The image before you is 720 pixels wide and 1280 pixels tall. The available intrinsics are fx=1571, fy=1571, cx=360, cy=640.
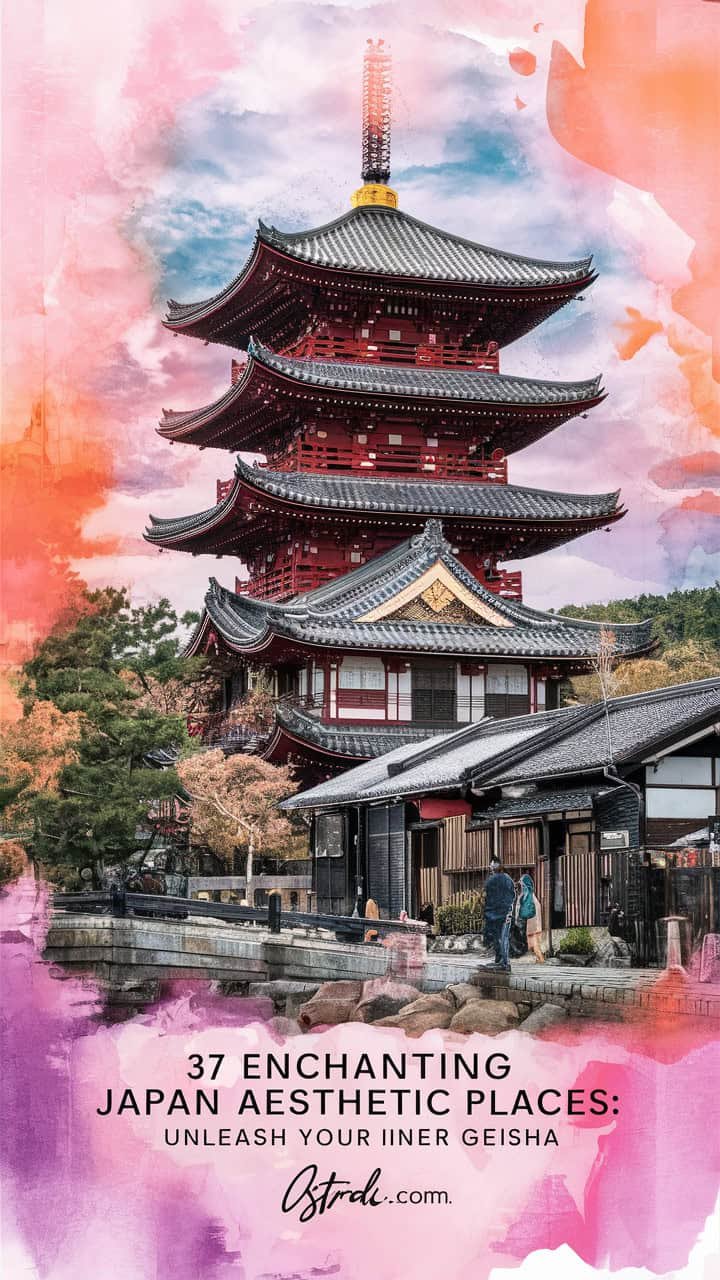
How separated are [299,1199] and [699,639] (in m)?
50.4

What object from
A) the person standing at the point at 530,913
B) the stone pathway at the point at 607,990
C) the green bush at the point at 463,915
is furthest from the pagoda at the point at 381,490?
the stone pathway at the point at 607,990

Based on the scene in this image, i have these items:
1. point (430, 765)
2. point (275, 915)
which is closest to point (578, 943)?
point (275, 915)

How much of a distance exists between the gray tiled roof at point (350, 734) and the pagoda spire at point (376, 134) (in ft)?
56.5

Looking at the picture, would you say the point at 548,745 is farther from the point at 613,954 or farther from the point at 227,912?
the point at 227,912

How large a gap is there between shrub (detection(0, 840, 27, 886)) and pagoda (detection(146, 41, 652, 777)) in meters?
8.26

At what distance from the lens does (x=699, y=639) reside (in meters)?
64.2

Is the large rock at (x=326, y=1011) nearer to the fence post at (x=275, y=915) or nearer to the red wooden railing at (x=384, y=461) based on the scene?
the fence post at (x=275, y=915)

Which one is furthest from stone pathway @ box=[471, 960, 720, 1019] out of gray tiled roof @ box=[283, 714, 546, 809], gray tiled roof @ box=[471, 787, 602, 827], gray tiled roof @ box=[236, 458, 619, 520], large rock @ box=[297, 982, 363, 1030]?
gray tiled roof @ box=[236, 458, 619, 520]

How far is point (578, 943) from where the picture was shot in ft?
69.3

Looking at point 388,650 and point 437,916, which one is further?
point 388,650

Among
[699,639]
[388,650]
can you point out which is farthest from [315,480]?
[699,639]

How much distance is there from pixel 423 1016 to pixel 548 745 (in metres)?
7.02

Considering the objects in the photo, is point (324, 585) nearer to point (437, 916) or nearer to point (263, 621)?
point (263, 621)

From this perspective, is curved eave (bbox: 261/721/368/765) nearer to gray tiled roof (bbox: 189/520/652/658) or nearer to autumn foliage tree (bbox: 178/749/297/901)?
autumn foliage tree (bbox: 178/749/297/901)
